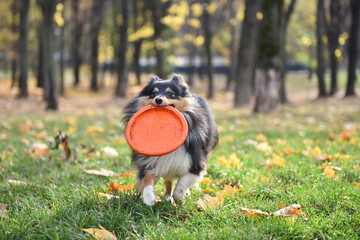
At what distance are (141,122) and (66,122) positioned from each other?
6363 mm

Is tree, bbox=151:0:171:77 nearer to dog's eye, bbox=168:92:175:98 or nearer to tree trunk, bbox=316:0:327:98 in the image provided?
tree trunk, bbox=316:0:327:98

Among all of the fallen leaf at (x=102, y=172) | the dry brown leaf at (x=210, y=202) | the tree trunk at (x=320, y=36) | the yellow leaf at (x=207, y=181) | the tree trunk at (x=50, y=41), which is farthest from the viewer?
the tree trunk at (x=320, y=36)

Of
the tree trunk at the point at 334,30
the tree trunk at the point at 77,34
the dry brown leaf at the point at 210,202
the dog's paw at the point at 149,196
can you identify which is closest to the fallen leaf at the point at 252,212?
the dry brown leaf at the point at 210,202

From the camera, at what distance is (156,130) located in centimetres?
335

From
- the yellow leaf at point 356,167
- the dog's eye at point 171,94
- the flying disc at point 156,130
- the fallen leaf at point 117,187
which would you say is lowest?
the yellow leaf at point 356,167

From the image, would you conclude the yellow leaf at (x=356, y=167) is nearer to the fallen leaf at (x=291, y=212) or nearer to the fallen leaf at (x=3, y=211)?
the fallen leaf at (x=291, y=212)

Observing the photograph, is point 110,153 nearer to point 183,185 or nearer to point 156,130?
point 156,130

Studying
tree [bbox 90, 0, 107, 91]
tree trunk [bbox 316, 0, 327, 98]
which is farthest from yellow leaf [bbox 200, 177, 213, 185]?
tree [bbox 90, 0, 107, 91]

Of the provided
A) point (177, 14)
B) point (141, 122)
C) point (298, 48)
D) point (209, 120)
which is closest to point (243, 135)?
point (209, 120)

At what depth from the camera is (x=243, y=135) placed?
281 inches

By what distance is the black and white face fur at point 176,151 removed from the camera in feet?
10.7

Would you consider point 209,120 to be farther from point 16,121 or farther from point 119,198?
point 16,121

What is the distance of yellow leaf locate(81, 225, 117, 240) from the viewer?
2.46m

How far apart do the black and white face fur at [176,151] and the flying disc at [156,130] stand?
0.37 ft
